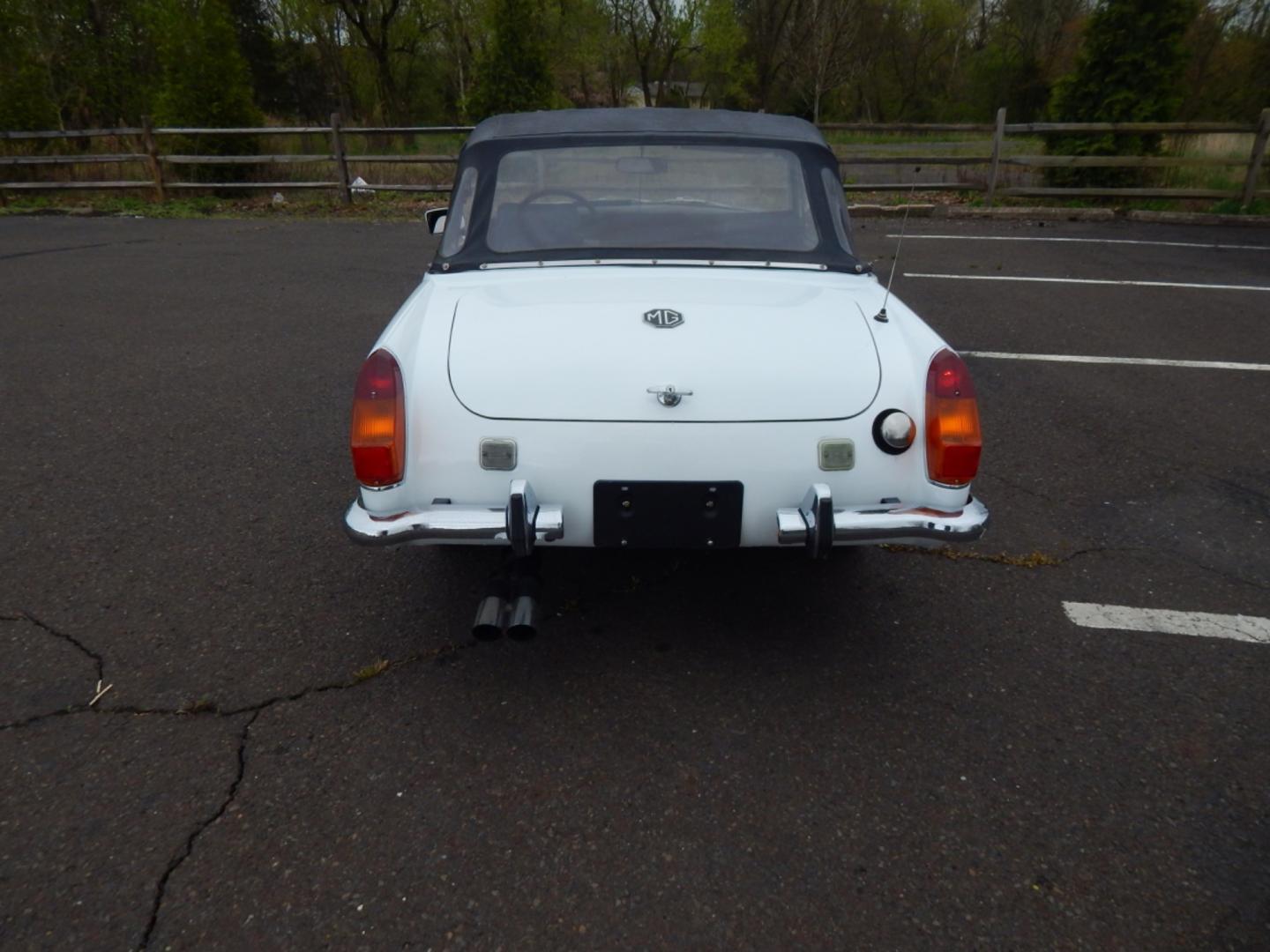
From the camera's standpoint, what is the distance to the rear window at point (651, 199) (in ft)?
10.9

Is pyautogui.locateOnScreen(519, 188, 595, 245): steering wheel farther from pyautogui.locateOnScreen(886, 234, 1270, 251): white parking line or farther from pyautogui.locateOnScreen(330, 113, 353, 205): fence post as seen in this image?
pyautogui.locateOnScreen(330, 113, 353, 205): fence post

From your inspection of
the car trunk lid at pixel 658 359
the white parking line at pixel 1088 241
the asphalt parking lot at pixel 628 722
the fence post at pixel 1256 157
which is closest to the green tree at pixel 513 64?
the white parking line at pixel 1088 241

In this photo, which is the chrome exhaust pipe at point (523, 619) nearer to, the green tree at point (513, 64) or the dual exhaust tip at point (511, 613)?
the dual exhaust tip at point (511, 613)

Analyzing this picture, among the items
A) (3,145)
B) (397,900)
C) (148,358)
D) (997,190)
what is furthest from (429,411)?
(3,145)

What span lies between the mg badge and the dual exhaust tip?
2.75ft

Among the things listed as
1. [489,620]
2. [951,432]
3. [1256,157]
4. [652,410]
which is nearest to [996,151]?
[1256,157]

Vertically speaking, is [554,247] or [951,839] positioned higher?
[554,247]

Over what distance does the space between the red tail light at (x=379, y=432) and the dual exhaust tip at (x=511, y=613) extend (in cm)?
44

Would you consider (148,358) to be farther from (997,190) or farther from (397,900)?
(997,190)

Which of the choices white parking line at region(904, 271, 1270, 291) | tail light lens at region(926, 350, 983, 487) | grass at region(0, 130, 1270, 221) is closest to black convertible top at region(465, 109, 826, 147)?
tail light lens at region(926, 350, 983, 487)

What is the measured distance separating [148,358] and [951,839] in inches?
232

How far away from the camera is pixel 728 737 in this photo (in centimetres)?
248

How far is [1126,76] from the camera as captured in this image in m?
13.2

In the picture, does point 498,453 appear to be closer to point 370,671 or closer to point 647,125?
point 370,671
